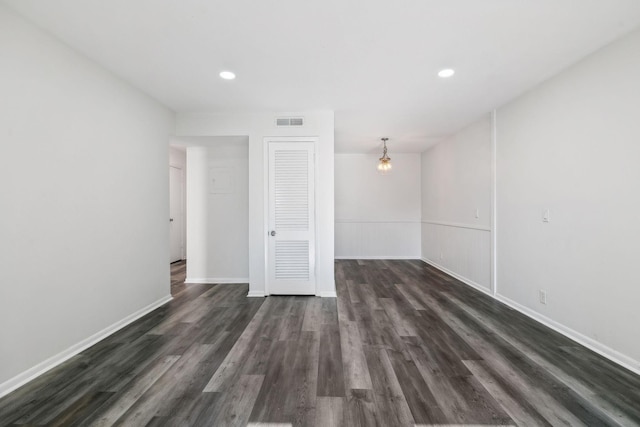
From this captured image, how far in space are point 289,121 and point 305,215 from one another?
1345 millimetres

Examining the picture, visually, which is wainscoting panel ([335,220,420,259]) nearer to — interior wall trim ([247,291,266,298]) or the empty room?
the empty room

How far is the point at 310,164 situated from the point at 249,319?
2.14 metres

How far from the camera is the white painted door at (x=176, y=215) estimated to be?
20.3 ft

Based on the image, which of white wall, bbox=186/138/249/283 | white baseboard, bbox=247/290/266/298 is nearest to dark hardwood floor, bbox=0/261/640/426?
white baseboard, bbox=247/290/266/298

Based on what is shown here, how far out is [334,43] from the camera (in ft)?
7.38

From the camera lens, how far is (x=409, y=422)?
1554mm

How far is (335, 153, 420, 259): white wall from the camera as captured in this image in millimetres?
6734

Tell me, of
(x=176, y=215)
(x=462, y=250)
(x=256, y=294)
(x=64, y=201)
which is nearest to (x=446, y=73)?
(x=462, y=250)

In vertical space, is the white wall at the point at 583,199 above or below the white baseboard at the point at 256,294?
above

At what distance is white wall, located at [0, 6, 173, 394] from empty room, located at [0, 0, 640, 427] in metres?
0.02

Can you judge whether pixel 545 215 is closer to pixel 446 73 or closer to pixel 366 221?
pixel 446 73

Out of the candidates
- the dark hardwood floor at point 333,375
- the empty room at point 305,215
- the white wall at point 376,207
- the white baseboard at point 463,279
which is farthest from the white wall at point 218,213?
the white baseboard at point 463,279

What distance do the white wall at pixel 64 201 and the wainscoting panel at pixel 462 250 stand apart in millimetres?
4534

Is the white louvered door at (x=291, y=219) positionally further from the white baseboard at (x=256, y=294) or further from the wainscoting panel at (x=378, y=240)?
the wainscoting panel at (x=378, y=240)
